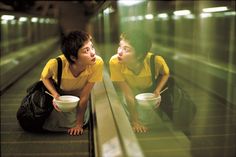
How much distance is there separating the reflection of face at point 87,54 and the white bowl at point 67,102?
0.83 feet

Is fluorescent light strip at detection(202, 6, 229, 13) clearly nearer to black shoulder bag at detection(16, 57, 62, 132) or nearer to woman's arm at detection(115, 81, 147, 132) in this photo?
black shoulder bag at detection(16, 57, 62, 132)

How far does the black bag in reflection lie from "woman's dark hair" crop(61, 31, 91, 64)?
1.48 ft

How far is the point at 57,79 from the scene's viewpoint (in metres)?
2.67

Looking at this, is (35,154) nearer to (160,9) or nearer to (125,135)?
(125,135)

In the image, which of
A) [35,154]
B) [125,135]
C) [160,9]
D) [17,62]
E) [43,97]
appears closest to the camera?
[125,135]

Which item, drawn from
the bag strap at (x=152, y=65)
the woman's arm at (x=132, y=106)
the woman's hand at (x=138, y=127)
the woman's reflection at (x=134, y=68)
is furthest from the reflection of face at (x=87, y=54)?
the woman's hand at (x=138, y=127)

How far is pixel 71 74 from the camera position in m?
2.63

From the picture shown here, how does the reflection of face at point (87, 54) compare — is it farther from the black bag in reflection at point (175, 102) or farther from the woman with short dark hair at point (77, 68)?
the black bag in reflection at point (175, 102)

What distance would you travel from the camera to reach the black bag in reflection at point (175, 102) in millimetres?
2557

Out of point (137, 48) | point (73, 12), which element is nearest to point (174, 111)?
point (137, 48)

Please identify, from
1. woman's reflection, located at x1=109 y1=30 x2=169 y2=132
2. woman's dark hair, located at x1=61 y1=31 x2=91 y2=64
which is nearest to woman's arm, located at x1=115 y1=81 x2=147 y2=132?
woman's reflection, located at x1=109 y1=30 x2=169 y2=132

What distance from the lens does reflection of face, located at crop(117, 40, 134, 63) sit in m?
2.47

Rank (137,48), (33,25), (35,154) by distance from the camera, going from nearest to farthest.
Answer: (137,48)
(35,154)
(33,25)

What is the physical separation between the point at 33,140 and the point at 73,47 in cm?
154
